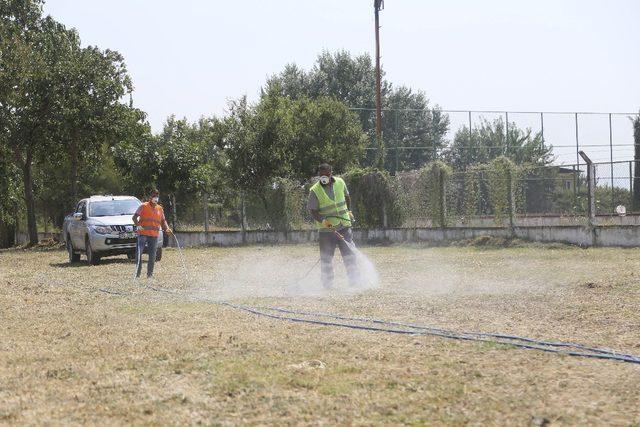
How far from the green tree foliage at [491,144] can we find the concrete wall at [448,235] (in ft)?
37.5

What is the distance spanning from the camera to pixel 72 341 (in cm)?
846

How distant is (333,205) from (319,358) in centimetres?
657

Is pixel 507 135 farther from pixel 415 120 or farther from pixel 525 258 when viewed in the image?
pixel 525 258

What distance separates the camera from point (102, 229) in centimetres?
2159

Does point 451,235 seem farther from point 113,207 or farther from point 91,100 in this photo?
point 91,100

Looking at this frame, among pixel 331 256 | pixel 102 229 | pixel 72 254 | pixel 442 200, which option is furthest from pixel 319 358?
pixel 442 200

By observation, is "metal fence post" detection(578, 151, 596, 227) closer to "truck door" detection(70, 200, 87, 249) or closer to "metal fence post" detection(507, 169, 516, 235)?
"metal fence post" detection(507, 169, 516, 235)

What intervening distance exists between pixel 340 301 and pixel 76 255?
14.2 meters

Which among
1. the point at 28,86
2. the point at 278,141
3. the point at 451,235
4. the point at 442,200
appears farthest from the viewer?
the point at 278,141

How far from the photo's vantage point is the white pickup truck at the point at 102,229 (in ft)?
70.6

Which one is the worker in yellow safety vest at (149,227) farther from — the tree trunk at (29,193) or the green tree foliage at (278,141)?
the tree trunk at (29,193)

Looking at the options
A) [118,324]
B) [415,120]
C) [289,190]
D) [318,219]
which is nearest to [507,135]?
[415,120]

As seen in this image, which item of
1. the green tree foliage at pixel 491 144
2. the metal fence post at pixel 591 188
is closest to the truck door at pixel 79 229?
the metal fence post at pixel 591 188

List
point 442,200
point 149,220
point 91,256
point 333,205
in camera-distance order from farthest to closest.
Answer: point 442,200 < point 91,256 < point 149,220 < point 333,205
